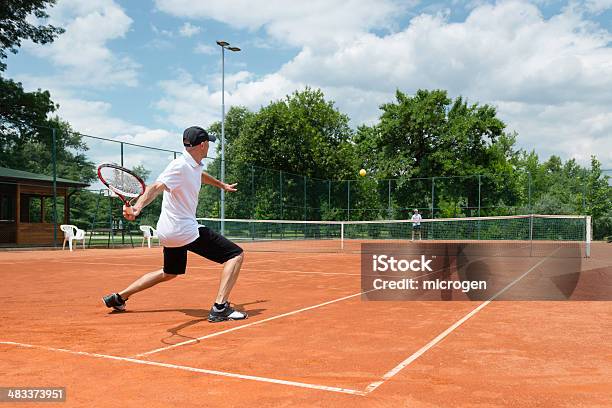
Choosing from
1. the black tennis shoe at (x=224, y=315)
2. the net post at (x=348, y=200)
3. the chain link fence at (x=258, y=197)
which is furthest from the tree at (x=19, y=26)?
the black tennis shoe at (x=224, y=315)

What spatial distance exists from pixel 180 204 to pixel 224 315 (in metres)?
1.23

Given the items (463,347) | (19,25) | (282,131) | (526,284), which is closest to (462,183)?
(282,131)

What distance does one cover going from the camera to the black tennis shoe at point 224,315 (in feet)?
17.7

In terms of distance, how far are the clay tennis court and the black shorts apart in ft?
1.88

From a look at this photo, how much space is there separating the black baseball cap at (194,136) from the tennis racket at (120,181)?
110 centimetres

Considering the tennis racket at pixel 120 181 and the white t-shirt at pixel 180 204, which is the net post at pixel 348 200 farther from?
the white t-shirt at pixel 180 204

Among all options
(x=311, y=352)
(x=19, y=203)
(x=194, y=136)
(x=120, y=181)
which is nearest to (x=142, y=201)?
(x=194, y=136)

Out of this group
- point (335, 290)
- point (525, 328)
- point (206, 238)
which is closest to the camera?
point (525, 328)

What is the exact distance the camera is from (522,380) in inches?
135

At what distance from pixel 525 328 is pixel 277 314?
255 centimetres

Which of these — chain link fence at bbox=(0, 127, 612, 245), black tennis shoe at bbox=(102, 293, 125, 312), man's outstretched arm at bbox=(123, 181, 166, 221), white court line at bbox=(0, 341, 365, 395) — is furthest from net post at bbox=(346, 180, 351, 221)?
white court line at bbox=(0, 341, 365, 395)

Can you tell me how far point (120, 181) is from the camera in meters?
6.66

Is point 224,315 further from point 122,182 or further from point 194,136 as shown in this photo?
point 122,182

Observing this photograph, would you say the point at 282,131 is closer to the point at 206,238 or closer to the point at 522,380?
the point at 206,238
